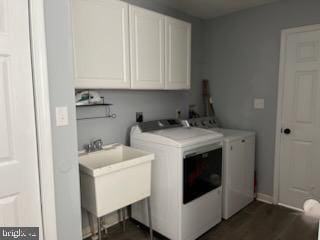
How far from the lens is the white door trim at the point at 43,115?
1302 millimetres

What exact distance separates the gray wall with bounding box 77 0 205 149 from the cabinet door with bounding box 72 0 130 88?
1.29ft

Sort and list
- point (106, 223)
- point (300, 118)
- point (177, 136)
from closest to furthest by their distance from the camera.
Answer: point (177, 136), point (106, 223), point (300, 118)

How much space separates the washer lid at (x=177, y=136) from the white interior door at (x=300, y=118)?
3.26ft

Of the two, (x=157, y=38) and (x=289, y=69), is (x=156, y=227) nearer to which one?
(x=157, y=38)

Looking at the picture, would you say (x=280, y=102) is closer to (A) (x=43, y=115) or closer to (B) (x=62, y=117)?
(B) (x=62, y=117)

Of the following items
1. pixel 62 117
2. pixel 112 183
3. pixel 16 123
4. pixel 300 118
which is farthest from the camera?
pixel 300 118

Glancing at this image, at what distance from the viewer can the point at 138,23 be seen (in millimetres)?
2092

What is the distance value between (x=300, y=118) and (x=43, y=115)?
103 inches

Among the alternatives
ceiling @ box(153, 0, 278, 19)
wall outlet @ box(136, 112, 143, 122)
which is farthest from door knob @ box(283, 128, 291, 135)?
wall outlet @ box(136, 112, 143, 122)

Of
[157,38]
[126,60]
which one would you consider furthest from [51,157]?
[157,38]

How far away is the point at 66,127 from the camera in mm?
1456

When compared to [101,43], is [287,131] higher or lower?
lower

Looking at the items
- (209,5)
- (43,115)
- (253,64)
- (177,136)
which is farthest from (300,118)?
(43,115)

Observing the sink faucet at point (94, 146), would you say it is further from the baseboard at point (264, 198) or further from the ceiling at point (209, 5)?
the baseboard at point (264, 198)
